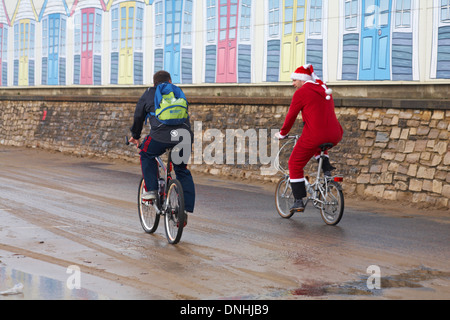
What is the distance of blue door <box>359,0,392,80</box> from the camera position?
43.2 feet

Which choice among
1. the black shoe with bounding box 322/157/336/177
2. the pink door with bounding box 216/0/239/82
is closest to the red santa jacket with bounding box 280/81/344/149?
the black shoe with bounding box 322/157/336/177

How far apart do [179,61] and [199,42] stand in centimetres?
101

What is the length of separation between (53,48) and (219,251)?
20.0 meters

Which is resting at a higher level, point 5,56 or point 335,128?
point 5,56

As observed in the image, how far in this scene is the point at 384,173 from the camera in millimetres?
12250

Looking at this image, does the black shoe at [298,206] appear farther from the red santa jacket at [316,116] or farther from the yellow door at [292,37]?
the yellow door at [292,37]

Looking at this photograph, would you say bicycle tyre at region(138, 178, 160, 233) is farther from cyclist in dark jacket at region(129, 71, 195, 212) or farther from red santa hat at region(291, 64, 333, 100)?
red santa hat at region(291, 64, 333, 100)

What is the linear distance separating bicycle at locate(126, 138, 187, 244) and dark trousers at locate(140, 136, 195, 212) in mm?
63

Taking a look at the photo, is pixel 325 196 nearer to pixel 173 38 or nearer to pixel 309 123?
pixel 309 123

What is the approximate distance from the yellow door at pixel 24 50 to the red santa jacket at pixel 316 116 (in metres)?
20.1

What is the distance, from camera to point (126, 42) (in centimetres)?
2198

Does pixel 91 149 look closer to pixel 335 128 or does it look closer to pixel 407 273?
pixel 335 128

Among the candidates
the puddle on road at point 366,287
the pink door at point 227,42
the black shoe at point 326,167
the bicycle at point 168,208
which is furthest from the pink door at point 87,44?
the puddle on road at point 366,287

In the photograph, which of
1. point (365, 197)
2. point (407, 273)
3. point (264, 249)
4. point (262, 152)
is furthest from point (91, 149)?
point (407, 273)
